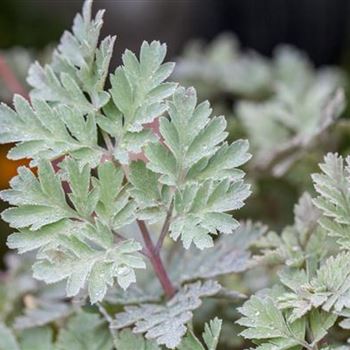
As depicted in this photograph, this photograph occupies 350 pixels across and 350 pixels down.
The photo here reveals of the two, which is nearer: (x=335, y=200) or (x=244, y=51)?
(x=335, y=200)

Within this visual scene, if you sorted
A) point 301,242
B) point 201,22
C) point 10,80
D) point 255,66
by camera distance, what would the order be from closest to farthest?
point 301,242, point 10,80, point 255,66, point 201,22

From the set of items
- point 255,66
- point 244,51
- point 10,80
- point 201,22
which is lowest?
point 255,66

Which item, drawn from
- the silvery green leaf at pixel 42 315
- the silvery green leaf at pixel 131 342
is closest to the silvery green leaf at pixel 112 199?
the silvery green leaf at pixel 131 342

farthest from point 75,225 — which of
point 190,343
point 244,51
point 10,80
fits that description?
point 244,51

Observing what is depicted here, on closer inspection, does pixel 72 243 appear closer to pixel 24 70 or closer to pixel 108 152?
pixel 108 152

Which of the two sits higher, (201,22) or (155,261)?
(201,22)

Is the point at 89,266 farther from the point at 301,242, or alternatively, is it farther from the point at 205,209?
the point at 301,242

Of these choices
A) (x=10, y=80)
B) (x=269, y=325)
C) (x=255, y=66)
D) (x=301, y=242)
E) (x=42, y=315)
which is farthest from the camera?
(x=255, y=66)
